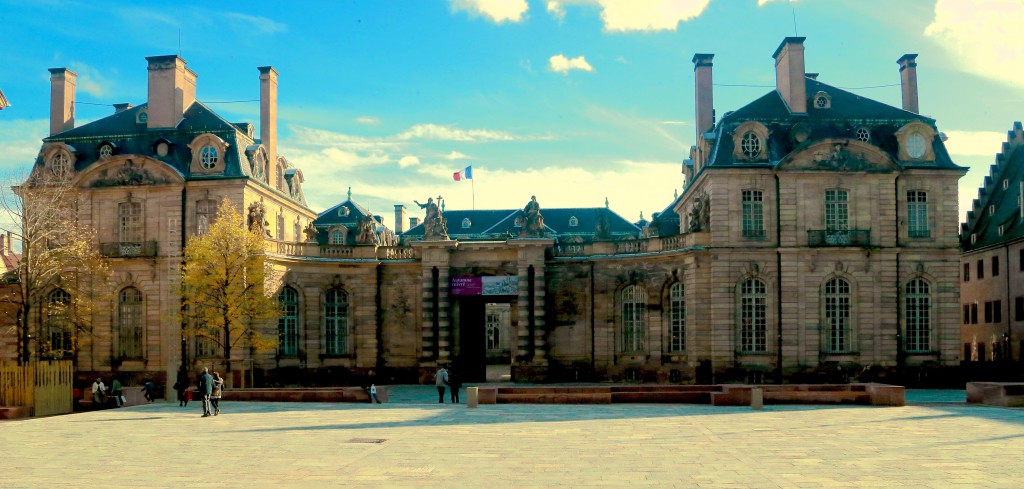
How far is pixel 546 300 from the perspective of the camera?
47.5 m

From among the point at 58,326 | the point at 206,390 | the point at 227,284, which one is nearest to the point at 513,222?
the point at 227,284

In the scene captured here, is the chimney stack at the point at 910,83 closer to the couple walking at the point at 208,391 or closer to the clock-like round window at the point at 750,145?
the clock-like round window at the point at 750,145

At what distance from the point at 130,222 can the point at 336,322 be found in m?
11.0

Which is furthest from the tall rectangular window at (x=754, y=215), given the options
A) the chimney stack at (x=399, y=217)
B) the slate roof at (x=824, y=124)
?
the chimney stack at (x=399, y=217)

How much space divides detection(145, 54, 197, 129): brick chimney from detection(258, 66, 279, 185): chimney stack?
471 centimetres

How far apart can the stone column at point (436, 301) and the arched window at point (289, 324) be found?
6.28 metres

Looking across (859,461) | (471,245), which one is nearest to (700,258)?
(471,245)

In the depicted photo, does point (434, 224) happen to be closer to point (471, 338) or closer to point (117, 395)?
point (471, 338)

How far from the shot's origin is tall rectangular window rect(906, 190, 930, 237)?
42.8 metres

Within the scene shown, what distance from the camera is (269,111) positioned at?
50.7 m

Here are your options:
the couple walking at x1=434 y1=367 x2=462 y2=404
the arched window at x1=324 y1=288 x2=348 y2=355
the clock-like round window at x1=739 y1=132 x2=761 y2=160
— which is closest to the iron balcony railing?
A: the clock-like round window at x1=739 y1=132 x2=761 y2=160

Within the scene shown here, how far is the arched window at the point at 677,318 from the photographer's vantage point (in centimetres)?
4519

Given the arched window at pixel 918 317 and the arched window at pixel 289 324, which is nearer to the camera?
the arched window at pixel 918 317

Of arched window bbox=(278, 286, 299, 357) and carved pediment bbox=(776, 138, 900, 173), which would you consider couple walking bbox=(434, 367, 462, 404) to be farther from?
carved pediment bbox=(776, 138, 900, 173)
